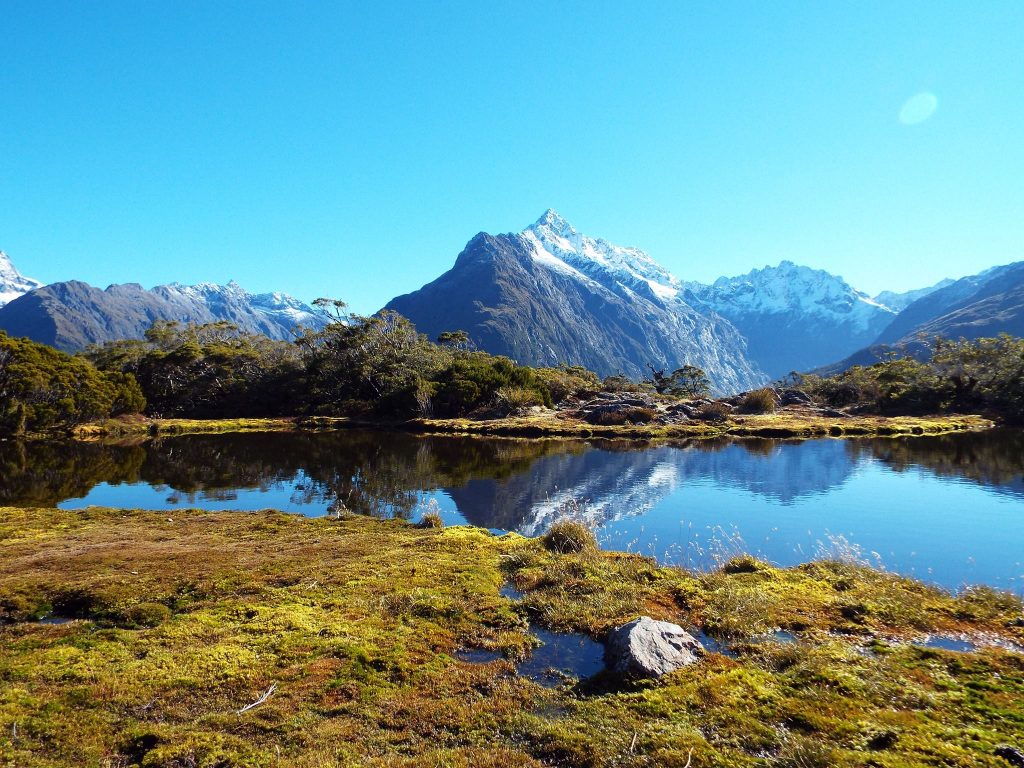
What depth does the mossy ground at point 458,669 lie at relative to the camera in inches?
281

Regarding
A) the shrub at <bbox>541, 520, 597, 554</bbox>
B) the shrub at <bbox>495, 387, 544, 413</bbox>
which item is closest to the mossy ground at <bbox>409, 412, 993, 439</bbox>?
the shrub at <bbox>495, 387, 544, 413</bbox>

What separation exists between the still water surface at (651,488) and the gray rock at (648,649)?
8.16 meters

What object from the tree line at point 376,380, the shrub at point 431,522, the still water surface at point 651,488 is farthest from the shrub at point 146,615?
the tree line at point 376,380

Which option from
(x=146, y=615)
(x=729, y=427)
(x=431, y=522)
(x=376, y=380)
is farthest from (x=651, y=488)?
(x=376, y=380)

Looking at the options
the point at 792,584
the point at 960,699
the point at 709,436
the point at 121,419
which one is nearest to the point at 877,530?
the point at 792,584

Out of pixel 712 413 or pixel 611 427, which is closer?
pixel 611 427

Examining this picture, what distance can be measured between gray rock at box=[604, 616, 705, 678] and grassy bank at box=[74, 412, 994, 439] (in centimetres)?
5140

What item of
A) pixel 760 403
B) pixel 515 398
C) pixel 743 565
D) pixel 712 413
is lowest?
pixel 743 565

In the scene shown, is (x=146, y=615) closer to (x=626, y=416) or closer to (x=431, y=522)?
(x=431, y=522)

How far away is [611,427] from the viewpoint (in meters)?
65.6

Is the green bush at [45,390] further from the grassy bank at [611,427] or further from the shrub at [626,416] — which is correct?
the shrub at [626,416]

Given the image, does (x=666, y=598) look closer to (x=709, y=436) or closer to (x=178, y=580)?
(x=178, y=580)

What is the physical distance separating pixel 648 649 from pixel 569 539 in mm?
8334

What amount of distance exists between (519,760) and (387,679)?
11.0 feet
